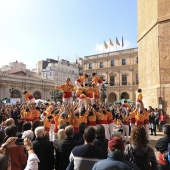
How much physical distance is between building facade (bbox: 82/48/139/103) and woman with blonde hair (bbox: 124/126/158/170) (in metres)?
45.0

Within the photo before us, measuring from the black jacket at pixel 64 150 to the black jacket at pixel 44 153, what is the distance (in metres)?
0.18

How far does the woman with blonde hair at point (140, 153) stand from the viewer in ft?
11.3

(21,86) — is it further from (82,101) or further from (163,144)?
(163,144)

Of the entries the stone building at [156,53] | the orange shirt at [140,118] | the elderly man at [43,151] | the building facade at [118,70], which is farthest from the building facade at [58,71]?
the elderly man at [43,151]

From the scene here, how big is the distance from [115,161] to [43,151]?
2165 millimetres

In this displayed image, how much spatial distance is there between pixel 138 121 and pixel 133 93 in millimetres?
38567

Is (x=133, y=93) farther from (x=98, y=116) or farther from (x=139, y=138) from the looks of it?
(x=139, y=138)

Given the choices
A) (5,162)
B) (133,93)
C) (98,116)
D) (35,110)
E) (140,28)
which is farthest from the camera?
(133,93)

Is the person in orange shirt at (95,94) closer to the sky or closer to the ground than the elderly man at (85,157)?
closer to the sky

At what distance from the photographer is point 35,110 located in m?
11.3

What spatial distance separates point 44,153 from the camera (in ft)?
14.1

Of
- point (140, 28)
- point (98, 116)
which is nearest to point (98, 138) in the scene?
point (98, 116)

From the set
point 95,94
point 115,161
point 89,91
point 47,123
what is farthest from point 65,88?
point 115,161

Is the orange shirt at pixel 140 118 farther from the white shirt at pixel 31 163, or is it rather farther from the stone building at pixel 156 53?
the white shirt at pixel 31 163
